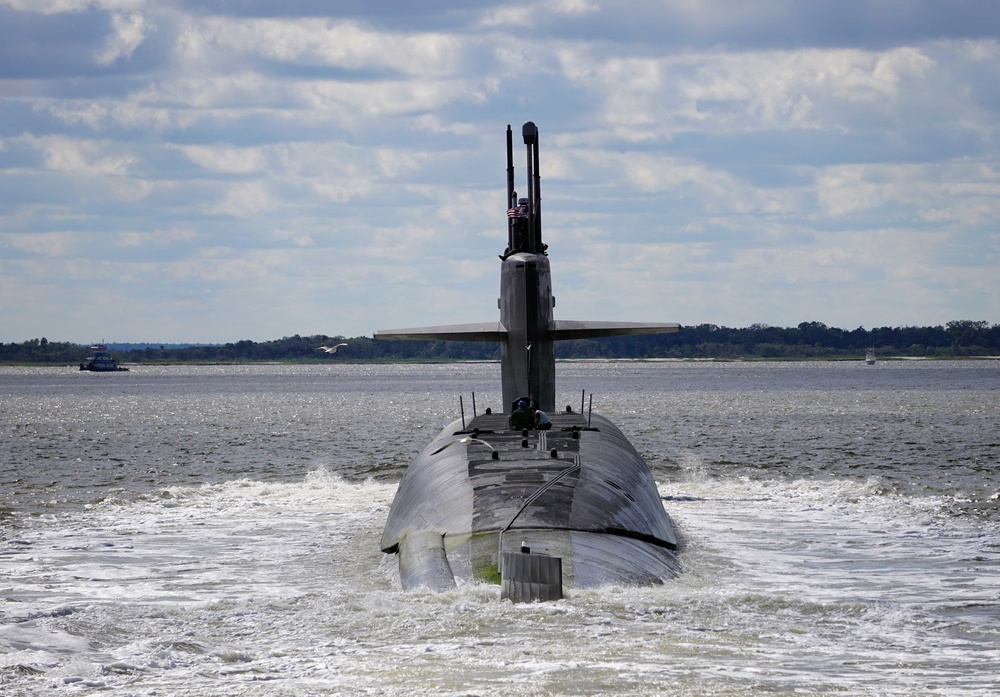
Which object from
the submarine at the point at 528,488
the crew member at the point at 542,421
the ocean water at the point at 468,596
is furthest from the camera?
the crew member at the point at 542,421

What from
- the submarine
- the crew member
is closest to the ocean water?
the submarine

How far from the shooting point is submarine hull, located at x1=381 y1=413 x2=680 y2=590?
56.1ft

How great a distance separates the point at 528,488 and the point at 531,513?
1469mm

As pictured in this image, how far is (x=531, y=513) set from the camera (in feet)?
61.0

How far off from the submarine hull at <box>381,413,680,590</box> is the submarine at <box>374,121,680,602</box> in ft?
0.11

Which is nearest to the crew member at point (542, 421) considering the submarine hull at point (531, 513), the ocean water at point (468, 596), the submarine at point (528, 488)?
the submarine at point (528, 488)

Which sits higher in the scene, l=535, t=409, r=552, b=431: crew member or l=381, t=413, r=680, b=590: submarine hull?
l=535, t=409, r=552, b=431: crew member

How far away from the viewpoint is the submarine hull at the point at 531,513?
17094 millimetres

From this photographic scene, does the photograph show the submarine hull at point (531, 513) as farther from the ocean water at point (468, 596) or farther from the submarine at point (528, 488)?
the ocean water at point (468, 596)

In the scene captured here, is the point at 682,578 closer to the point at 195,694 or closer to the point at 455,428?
the point at 195,694

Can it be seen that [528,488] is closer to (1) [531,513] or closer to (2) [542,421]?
(1) [531,513]

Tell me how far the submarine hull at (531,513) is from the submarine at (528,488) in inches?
1.3

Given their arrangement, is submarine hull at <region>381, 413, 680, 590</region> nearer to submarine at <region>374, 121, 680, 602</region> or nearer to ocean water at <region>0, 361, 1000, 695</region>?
submarine at <region>374, 121, 680, 602</region>

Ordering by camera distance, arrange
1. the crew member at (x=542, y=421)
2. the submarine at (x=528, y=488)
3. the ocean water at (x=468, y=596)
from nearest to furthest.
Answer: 1. the ocean water at (x=468, y=596)
2. the submarine at (x=528, y=488)
3. the crew member at (x=542, y=421)
